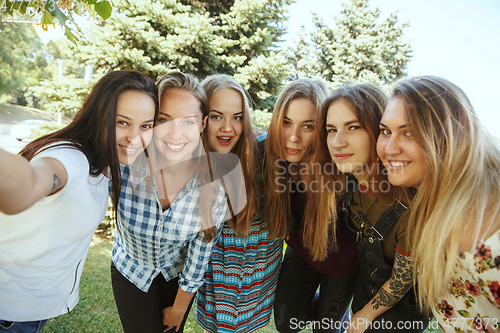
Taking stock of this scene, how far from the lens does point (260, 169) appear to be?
258 centimetres

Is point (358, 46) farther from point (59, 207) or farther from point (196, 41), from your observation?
point (59, 207)

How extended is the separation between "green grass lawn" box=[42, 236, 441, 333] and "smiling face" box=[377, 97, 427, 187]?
8.43 feet

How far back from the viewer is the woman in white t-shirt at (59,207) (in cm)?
129

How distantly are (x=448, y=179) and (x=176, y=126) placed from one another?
1719mm

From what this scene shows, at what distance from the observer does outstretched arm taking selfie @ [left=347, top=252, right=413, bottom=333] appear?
1.93 meters

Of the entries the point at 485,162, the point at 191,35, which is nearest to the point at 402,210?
the point at 485,162

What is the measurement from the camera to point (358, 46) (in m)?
A: 11.4

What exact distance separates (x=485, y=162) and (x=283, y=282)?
183 centimetres

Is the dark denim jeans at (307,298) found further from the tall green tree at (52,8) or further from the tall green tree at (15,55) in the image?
the tall green tree at (15,55)

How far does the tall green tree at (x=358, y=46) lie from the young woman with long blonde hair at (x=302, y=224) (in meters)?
9.95

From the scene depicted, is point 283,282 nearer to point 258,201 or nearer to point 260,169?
point 258,201

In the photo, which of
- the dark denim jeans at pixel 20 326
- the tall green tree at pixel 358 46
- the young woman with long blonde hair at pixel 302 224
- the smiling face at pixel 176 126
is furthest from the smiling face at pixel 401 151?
the tall green tree at pixel 358 46

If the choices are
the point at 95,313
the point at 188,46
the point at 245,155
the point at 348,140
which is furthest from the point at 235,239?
the point at 188,46

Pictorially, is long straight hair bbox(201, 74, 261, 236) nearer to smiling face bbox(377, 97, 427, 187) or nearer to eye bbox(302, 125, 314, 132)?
eye bbox(302, 125, 314, 132)
